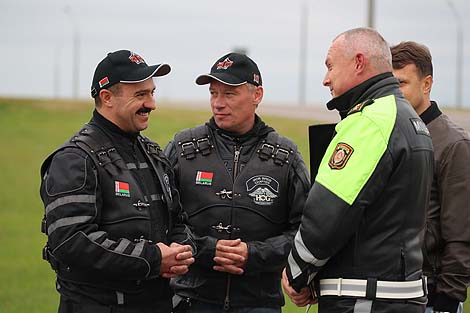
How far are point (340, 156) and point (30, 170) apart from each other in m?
26.8

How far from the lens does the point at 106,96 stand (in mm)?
5090

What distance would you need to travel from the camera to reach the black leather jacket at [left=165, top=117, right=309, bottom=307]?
564 cm

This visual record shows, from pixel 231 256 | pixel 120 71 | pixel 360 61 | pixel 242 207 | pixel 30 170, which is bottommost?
pixel 30 170

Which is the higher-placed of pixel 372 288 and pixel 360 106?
pixel 360 106

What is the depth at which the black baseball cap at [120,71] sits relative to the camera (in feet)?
16.6

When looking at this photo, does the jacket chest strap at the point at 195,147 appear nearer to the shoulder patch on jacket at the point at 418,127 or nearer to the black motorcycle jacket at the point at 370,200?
the black motorcycle jacket at the point at 370,200

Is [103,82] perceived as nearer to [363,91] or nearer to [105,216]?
[105,216]

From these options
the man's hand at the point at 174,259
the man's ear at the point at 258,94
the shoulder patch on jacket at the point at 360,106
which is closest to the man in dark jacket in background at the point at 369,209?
the shoulder patch on jacket at the point at 360,106

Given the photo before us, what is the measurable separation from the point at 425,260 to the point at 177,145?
6.00 ft

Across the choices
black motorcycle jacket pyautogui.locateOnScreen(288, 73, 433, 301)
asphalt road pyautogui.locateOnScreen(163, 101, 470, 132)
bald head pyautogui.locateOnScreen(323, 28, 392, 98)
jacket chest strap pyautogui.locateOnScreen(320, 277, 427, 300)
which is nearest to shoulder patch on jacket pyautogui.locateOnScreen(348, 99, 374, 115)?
black motorcycle jacket pyautogui.locateOnScreen(288, 73, 433, 301)

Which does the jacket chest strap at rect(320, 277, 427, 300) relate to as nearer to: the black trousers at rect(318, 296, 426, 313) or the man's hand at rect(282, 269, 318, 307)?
the black trousers at rect(318, 296, 426, 313)

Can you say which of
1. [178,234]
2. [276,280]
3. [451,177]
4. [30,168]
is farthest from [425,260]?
[30,168]

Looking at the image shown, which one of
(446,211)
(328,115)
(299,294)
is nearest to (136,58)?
(299,294)

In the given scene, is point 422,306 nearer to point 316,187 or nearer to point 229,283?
point 316,187
